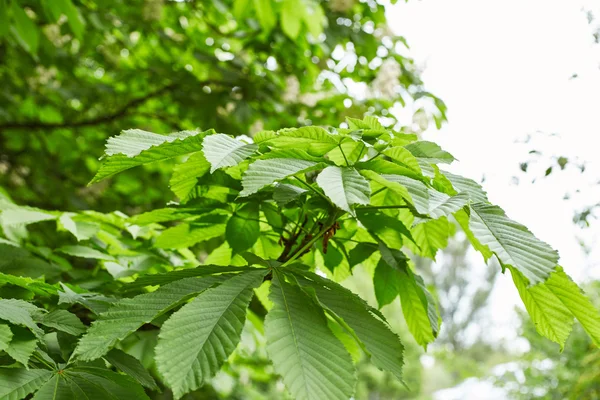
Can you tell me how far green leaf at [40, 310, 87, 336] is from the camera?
2.19 feet

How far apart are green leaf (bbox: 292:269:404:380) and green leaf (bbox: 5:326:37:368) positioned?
0.32m

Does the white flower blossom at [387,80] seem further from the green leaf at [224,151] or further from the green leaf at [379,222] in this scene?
the green leaf at [224,151]

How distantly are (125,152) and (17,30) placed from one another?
1527mm

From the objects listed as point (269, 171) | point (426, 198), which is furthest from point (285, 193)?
point (426, 198)

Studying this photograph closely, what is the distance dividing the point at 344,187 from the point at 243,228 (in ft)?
0.98

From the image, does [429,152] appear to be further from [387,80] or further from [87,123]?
[87,123]

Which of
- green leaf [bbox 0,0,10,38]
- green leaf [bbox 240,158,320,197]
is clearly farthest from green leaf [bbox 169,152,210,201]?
green leaf [bbox 0,0,10,38]

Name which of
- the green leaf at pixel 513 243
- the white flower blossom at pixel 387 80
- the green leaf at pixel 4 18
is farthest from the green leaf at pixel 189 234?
the white flower blossom at pixel 387 80

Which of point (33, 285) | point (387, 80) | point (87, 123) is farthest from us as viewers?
point (87, 123)

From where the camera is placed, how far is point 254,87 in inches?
97.4

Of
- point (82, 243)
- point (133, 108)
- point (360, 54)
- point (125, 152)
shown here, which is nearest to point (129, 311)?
point (125, 152)

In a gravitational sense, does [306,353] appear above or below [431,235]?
below

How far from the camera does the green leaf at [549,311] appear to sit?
655 mm

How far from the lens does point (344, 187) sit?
1.92 feet
